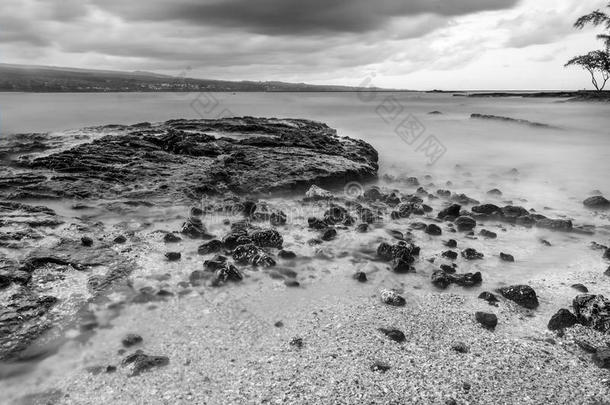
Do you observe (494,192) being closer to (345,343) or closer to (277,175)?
(277,175)

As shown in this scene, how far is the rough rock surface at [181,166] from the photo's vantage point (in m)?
8.22

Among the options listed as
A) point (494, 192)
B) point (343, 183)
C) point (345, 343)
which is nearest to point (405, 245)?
point (345, 343)

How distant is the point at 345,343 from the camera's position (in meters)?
3.91

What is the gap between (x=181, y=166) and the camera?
32.1ft

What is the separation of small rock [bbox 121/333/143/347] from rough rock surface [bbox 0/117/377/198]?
4615 millimetres

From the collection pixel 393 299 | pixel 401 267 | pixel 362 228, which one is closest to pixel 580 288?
pixel 401 267

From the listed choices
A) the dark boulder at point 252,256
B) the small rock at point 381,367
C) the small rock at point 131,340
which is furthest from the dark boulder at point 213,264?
the small rock at point 381,367

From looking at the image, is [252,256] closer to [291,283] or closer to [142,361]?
[291,283]

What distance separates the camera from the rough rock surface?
27.0ft

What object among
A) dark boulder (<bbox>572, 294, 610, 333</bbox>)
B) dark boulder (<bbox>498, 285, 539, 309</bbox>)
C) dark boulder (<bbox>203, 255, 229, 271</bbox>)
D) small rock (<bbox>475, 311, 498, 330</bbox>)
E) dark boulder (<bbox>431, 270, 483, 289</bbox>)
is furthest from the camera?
dark boulder (<bbox>203, 255, 229, 271</bbox>)

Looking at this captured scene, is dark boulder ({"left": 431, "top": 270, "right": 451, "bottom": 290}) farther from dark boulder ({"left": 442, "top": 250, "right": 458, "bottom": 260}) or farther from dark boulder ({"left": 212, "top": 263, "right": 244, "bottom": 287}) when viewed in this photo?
dark boulder ({"left": 212, "top": 263, "right": 244, "bottom": 287})

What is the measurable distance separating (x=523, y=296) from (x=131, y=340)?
435cm

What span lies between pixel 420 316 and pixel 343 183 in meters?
6.05

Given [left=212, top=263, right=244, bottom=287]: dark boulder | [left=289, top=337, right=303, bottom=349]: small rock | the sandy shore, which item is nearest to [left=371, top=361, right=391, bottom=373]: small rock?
the sandy shore
